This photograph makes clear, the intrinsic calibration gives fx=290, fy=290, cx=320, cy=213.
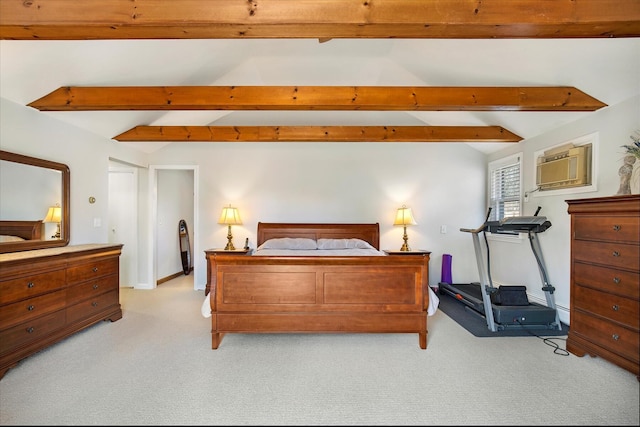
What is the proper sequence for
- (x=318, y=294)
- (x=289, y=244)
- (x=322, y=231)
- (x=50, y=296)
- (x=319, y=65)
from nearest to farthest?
(x=50, y=296), (x=318, y=294), (x=319, y=65), (x=289, y=244), (x=322, y=231)

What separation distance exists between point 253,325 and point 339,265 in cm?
97

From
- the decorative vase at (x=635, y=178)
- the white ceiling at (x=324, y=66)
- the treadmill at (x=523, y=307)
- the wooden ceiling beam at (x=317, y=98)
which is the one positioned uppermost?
the white ceiling at (x=324, y=66)

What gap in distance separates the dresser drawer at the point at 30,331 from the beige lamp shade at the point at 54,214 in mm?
1030

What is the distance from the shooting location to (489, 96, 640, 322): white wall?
9.17ft

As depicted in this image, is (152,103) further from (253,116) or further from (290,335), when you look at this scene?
(290,335)

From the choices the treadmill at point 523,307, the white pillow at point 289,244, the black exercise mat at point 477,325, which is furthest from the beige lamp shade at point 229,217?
the treadmill at point 523,307

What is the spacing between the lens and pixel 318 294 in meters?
2.71

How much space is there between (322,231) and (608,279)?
333 cm

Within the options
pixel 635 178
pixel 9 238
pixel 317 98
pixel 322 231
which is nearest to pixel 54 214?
pixel 9 238

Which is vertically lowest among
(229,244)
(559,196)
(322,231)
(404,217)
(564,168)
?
(229,244)

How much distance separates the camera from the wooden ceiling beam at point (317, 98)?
284 centimetres

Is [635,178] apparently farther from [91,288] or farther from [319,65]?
[91,288]

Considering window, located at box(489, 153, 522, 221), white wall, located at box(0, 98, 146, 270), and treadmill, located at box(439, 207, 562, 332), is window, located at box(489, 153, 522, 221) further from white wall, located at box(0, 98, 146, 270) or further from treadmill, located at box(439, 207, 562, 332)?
white wall, located at box(0, 98, 146, 270)

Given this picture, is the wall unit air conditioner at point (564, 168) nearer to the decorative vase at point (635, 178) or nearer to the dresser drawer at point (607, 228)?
the decorative vase at point (635, 178)
